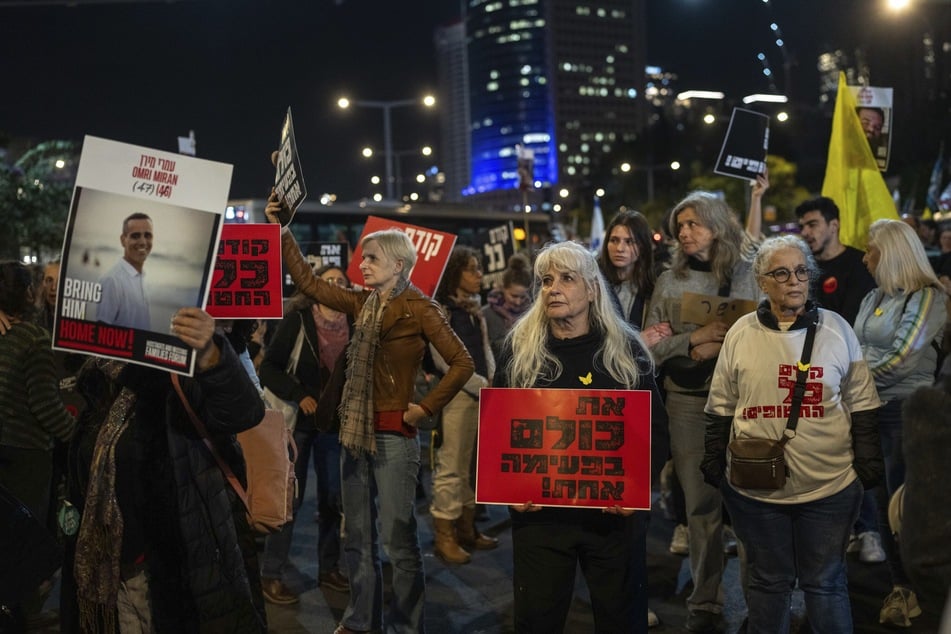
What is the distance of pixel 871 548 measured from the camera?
6.55 m

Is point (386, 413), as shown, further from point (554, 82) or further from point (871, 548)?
point (554, 82)

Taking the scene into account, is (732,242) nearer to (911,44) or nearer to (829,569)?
(829,569)

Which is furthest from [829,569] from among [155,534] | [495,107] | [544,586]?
[495,107]

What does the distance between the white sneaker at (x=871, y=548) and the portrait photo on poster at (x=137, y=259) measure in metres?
5.32

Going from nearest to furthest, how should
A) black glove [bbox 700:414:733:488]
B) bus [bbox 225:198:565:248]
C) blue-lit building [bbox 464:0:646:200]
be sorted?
black glove [bbox 700:414:733:488], bus [bbox 225:198:565:248], blue-lit building [bbox 464:0:646:200]

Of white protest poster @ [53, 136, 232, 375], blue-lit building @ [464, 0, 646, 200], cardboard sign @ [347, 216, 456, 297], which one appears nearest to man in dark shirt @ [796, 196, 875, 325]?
cardboard sign @ [347, 216, 456, 297]

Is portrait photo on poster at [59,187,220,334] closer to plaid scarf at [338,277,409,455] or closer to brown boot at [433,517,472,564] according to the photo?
plaid scarf at [338,277,409,455]

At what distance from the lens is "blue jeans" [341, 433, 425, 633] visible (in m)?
4.97

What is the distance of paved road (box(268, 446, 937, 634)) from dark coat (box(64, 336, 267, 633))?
→ 2.45m

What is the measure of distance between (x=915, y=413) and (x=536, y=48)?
185280mm

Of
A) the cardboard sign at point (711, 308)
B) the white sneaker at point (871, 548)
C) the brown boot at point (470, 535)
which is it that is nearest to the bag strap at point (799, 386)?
the cardboard sign at point (711, 308)

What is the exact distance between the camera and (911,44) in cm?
5331

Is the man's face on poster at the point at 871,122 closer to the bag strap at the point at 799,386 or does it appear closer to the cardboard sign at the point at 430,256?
the cardboard sign at the point at 430,256

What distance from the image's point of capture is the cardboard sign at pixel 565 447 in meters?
3.85
